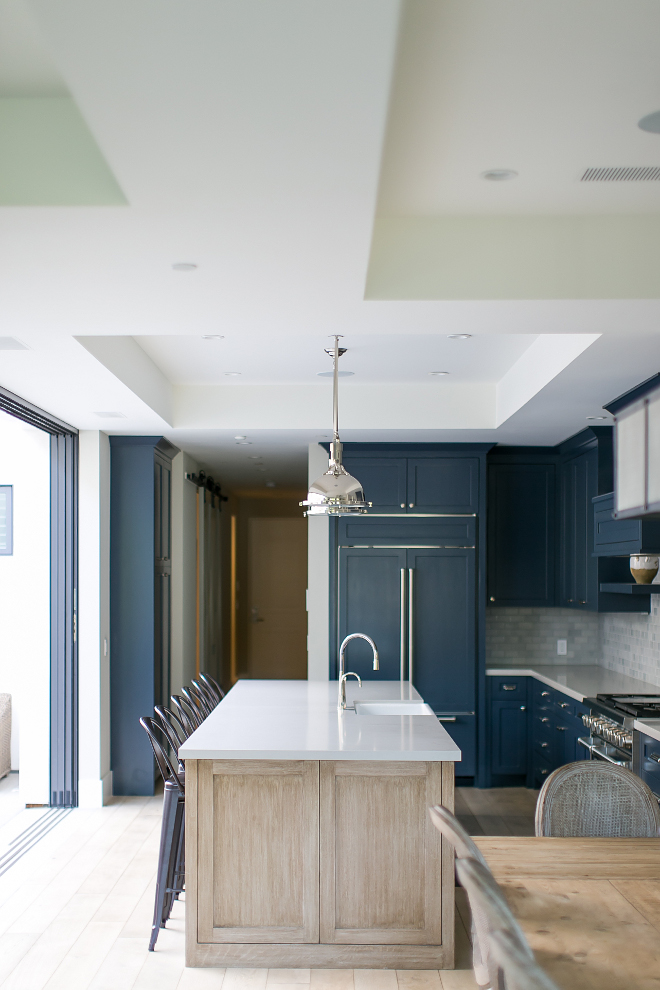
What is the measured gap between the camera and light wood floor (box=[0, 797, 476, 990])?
3131 mm

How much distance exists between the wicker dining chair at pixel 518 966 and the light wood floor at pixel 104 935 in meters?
2.09

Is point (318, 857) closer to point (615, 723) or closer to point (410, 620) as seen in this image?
point (615, 723)

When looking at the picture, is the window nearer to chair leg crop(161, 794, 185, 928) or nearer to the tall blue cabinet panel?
the tall blue cabinet panel

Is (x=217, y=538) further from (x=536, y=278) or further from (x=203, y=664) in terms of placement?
(x=536, y=278)

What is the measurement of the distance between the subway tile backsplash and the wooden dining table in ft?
12.9

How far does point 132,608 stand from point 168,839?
97.3 inches

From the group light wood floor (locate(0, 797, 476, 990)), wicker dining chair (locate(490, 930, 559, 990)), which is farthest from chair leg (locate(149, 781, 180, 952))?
wicker dining chair (locate(490, 930, 559, 990))

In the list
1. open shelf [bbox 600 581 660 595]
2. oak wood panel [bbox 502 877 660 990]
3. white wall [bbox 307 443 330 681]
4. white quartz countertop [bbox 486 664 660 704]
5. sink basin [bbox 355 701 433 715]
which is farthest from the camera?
white wall [bbox 307 443 330 681]

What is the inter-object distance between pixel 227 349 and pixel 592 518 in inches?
108

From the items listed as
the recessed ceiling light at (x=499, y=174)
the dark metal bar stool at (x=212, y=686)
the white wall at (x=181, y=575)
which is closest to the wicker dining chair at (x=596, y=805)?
the recessed ceiling light at (x=499, y=174)

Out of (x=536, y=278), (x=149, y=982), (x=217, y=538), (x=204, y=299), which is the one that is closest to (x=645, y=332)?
(x=536, y=278)

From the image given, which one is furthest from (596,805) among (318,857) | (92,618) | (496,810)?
(92,618)

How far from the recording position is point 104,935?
139 inches

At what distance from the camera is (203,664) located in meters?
7.82
